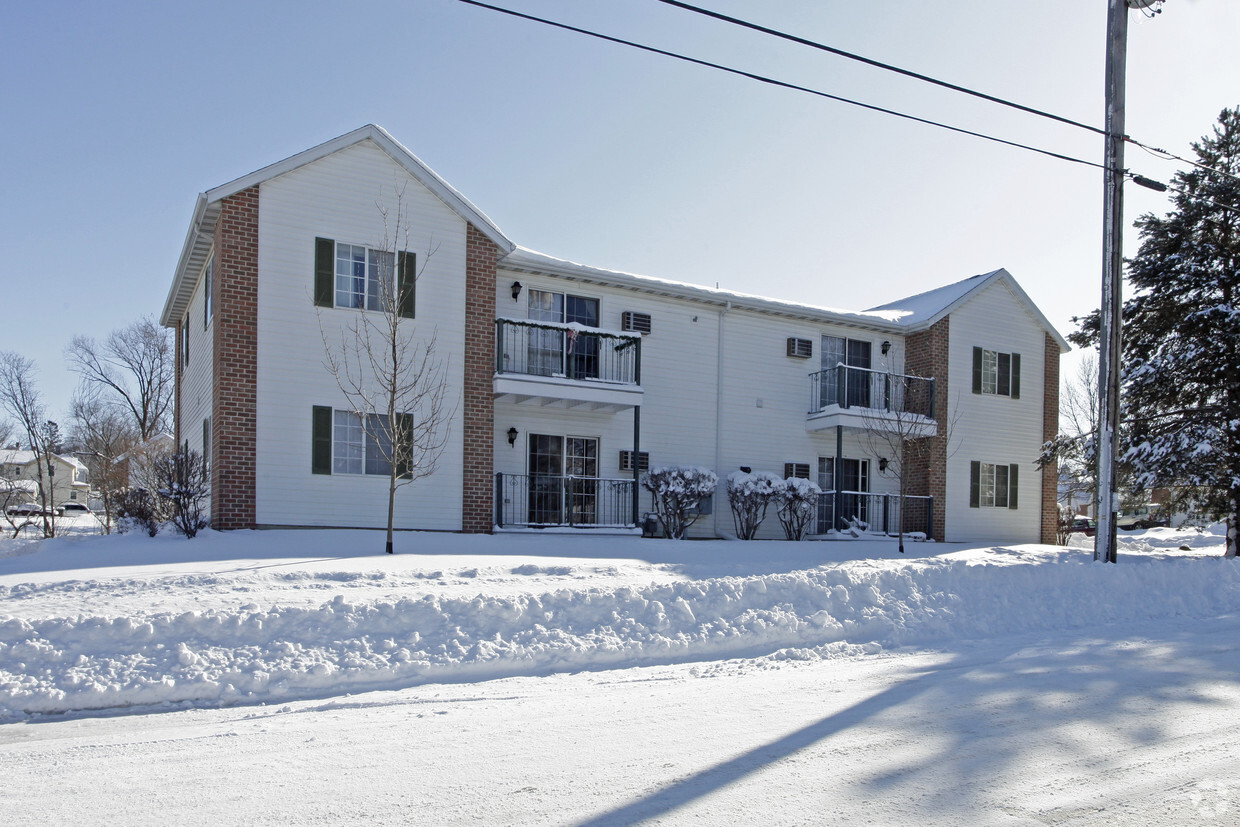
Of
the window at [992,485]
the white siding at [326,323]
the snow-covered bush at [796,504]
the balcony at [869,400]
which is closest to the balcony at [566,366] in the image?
the white siding at [326,323]

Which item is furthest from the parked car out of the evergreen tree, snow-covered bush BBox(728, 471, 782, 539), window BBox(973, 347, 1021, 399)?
snow-covered bush BBox(728, 471, 782, 539)

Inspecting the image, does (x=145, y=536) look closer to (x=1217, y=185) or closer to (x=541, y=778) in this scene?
(x=541, y=778)

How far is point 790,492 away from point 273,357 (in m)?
10.6

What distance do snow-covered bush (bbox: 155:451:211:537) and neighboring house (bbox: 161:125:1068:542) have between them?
477 mm

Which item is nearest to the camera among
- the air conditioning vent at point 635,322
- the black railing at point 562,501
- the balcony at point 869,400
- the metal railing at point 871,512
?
the black railing at point 562,501

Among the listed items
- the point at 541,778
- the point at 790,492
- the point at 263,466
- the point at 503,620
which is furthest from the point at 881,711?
the point at 790,492

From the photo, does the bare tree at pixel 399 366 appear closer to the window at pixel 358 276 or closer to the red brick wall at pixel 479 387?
the window at pixel 358 276

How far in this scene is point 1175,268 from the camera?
65.8 feet

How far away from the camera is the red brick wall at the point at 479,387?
16.1 metres

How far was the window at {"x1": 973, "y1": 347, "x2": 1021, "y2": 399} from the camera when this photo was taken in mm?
22688

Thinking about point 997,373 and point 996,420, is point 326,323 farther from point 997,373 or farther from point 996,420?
point 997,373

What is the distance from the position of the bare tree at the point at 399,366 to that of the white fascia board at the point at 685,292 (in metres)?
2.21

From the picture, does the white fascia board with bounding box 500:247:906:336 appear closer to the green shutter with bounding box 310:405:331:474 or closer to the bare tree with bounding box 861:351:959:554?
the bare tree with bounding box 861:351:959:554

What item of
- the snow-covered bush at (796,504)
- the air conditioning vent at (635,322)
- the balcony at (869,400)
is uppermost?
the air conditioning vent at (635,322)
